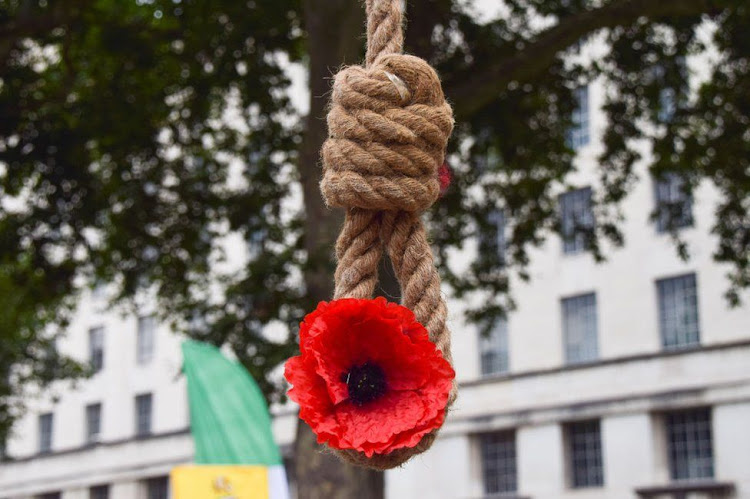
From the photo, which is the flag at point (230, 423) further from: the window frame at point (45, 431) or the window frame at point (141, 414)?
the window frame at point (45, 431)

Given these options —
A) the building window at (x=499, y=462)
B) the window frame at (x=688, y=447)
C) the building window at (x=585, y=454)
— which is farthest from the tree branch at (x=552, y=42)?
the building window at (x=499, y=462)

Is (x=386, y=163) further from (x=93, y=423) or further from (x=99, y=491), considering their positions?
(x=99, y=491)

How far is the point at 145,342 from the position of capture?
46.1 m

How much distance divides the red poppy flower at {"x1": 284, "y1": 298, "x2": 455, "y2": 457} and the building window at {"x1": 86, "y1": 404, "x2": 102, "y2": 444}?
47602 millimetres

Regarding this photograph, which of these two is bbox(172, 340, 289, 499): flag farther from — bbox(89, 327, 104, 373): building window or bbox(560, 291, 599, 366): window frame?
bbox(89, 327, 104, 373): building window

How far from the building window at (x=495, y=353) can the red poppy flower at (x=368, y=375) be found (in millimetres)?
33151

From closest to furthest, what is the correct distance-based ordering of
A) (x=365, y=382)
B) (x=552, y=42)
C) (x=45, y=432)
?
1. (x=365, y=382)
2. (x=552, y=42)
3. (x=45, y=432)

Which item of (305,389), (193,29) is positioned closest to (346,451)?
(305,389)

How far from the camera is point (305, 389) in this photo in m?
2.30

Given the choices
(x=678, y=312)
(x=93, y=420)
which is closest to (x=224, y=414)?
(x=678, y=312)

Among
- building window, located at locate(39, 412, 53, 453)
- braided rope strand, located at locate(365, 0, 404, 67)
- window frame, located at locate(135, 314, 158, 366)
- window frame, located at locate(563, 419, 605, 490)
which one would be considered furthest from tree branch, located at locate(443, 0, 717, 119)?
building window, located at locate(39, 412, 53, 453)

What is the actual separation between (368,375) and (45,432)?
1988 inches

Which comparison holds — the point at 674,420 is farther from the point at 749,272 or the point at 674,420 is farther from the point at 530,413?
the point at 749,272

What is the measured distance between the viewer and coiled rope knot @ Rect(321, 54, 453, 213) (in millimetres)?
A: 2512
